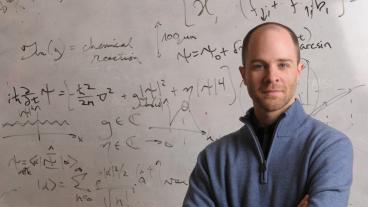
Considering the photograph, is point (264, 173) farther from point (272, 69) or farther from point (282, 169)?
point (272, 69)

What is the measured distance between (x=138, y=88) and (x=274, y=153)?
3.17ft

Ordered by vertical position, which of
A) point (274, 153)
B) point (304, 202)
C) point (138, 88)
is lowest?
point (304, 202)

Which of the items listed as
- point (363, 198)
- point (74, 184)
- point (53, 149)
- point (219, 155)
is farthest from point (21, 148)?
point (363, 198)

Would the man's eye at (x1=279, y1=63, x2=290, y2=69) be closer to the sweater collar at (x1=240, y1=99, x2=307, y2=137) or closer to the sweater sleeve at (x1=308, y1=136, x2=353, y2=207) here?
the sweater collar at (x1=240, y1=99, x2=307, y2=137)

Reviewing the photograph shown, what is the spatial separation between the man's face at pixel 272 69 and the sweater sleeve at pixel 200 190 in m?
0.24

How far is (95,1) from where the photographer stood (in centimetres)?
213

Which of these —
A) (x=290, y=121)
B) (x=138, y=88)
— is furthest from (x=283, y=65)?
(x=138, y=88)

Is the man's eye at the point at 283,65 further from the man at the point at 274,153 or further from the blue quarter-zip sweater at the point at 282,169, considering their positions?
the blue quarter-zip sweater at the point at 282,169

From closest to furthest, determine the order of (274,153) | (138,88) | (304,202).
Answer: (304,202) → (274,153) → (138,88)

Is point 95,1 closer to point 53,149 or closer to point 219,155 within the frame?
point 53,149

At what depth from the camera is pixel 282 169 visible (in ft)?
3.99

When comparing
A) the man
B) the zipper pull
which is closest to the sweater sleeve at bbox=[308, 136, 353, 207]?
the man

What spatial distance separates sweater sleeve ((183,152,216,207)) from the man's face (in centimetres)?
24

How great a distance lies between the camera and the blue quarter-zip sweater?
1162 millimetres
